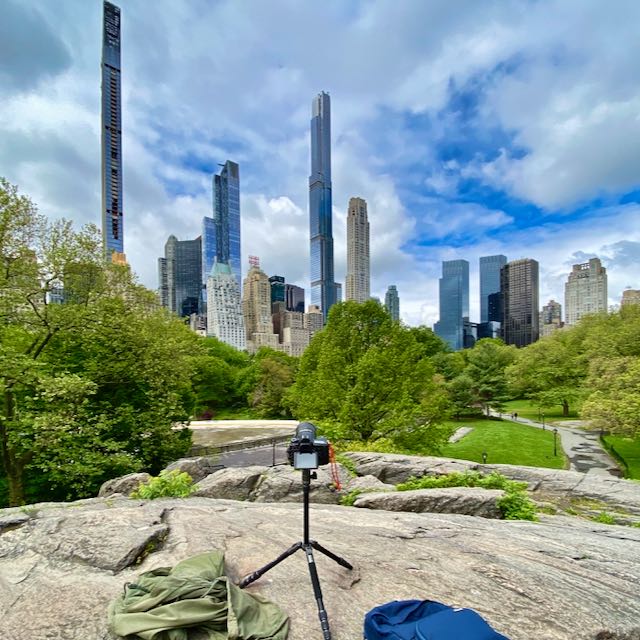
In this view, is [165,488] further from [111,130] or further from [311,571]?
[111,130]

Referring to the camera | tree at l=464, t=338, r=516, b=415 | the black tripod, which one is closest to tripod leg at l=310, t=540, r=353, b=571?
the black tripod

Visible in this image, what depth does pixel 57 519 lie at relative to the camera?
5.54 metres

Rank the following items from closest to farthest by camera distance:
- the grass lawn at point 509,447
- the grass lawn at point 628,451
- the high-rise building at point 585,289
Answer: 1. the grass lawn at point 628,451
2. the grass lawn at point 509,447
3. the high-rise building at point 585,289

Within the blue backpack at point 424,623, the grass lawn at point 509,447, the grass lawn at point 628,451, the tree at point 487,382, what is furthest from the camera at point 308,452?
the tree at point 487,382

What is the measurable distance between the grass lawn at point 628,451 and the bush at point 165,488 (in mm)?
25415

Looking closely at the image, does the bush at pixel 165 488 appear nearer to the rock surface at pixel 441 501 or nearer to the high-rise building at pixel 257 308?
the rock surface at pixel 441 501

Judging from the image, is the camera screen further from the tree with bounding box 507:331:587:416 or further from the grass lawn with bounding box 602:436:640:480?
the tree with bounding box 507:331:587:416

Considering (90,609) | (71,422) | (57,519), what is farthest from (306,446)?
Answer: (71,422)

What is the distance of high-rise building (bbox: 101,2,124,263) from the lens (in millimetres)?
126562

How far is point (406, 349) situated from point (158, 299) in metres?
12.2

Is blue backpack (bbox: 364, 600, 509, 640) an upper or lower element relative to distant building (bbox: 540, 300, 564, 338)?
lower

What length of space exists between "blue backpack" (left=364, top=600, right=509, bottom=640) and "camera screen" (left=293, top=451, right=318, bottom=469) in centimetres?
141

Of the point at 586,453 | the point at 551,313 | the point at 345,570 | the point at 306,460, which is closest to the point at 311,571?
the point at 345,570

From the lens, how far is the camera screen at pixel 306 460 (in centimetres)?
398
